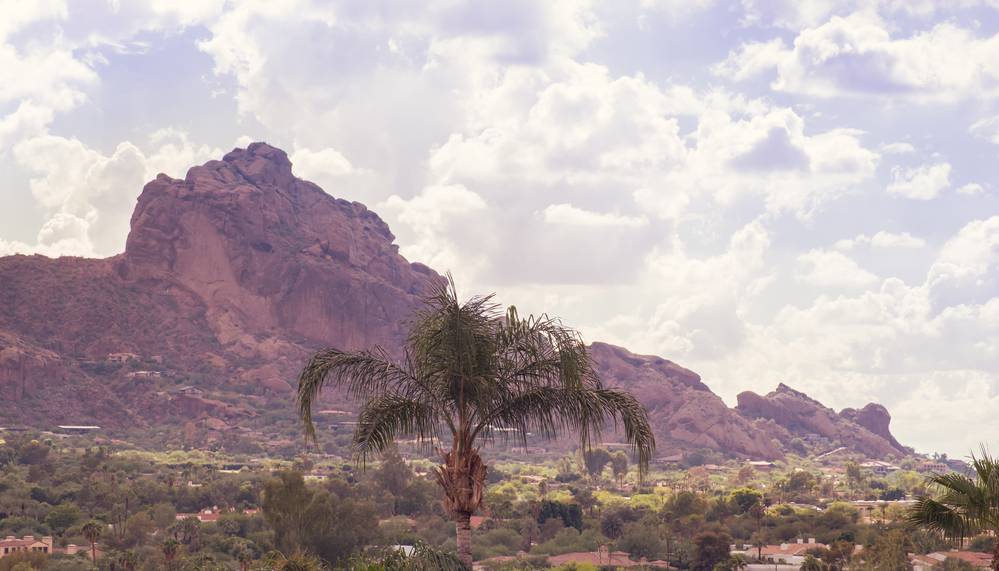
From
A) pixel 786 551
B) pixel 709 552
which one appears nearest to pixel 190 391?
pixel 786 551

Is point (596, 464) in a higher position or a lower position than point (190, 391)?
lower

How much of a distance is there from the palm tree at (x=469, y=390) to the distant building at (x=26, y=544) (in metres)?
50.5

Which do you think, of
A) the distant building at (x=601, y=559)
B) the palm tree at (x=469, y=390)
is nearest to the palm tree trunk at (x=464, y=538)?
the palm tree at (x=469, y=390)

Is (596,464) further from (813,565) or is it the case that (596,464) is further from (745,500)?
(813,565)

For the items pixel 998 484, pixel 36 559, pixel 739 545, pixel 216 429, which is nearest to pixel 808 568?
pixel 739 545

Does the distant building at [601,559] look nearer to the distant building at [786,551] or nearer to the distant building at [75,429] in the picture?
the distant building at [786,551]

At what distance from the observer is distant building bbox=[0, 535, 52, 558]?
64438 mm

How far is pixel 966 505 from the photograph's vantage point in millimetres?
17922

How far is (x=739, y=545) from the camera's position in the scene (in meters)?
81.3

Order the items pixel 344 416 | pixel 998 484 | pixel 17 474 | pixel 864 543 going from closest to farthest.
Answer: pixel 998 484 < pixel 864 543 < pixel 17 474 < pixel 344 416

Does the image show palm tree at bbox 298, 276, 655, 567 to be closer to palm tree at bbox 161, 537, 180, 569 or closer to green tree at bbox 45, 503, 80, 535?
palm tree at bbox 161, 537, 180, 569

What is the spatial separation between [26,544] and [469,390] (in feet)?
188

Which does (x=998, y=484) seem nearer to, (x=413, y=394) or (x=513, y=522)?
(x=413, y=394)

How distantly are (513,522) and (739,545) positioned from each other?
1578cm
